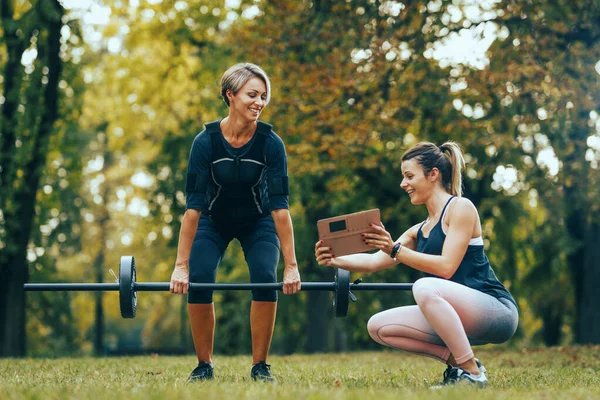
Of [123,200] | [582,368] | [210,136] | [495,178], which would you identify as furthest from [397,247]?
[123,200]

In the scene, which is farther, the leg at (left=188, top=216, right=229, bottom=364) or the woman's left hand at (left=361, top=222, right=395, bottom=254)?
the leg at (left=188, top=216, right=229, bottom=364)

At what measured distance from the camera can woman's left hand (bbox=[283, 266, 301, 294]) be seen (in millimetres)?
5406

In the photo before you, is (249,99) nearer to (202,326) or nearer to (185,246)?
(185,246)

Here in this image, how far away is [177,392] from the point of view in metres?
4.24

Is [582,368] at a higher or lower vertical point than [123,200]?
lower

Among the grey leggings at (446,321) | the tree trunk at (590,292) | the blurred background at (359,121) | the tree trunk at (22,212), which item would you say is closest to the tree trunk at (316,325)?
the blurred background at (359,121)

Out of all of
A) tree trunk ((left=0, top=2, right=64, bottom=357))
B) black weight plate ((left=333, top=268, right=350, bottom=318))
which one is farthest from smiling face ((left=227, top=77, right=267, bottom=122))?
tree trunk ((left=0, top=2, right=64, bottom=357))

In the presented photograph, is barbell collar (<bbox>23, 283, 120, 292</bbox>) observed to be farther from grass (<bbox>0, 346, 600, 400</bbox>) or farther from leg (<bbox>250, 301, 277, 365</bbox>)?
leg (<bbox>250, 301, 277, 365</bbox>)

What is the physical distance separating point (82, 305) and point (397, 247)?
32255mm

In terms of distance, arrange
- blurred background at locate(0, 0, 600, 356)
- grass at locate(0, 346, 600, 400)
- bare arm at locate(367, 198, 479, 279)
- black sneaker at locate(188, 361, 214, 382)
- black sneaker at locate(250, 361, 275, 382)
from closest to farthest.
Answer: grass at locate(0, 346, 600, 400)
bare arm at locate(367, 198, 479, 279)
black sneaker at locate(250, 361, 275, 382)
black sneaker at locate(188, 361, 214, 382)
blurred background at locate(0, 0, 600, 356)

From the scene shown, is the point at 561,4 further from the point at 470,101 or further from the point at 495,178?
the point at 495,178

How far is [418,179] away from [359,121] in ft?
25.8

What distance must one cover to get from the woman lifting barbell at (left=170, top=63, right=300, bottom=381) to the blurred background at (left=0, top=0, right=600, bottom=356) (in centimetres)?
691

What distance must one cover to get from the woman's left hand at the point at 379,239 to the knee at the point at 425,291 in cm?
30
